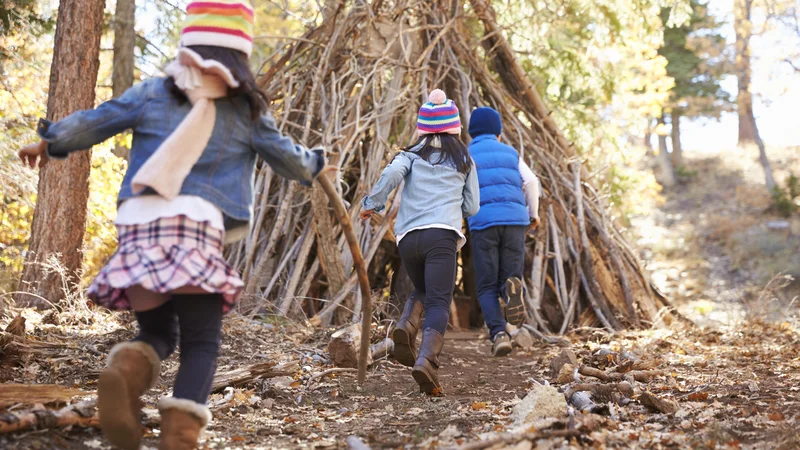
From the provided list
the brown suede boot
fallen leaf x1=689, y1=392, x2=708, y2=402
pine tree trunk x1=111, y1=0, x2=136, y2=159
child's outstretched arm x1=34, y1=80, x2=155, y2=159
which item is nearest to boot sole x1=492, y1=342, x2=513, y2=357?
fallen leaf x1=689, y1=392, x2=708, y2=402

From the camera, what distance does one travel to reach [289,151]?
2.53m

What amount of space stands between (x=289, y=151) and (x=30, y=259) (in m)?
3.65

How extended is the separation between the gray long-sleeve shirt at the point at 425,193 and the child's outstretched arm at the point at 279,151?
150 cm

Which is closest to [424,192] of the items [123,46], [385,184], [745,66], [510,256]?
[385,184]

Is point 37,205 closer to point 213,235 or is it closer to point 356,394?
point 356,394

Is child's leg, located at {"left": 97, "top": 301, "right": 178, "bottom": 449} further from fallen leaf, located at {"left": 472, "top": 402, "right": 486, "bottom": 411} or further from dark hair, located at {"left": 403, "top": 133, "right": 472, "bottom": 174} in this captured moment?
dark hair, located at {"left": 403, "top": 133, "right": 472, "bottom": 174}

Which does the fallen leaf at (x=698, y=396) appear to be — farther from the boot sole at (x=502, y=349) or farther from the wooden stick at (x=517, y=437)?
the boot sole at (x=502, y=349)

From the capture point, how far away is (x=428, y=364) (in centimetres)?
384

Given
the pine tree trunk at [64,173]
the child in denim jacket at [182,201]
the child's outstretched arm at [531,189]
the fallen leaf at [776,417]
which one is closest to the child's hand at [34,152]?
the child in denim jacket at [182,201]

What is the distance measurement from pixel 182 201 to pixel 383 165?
4422 mm

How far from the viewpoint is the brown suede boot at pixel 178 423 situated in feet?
7.43

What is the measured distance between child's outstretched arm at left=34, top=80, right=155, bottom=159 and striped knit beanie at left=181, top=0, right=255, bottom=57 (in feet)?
0.84

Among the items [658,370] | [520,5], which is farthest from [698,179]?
[658,370]

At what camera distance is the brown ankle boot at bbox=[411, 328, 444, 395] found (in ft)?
12.5
